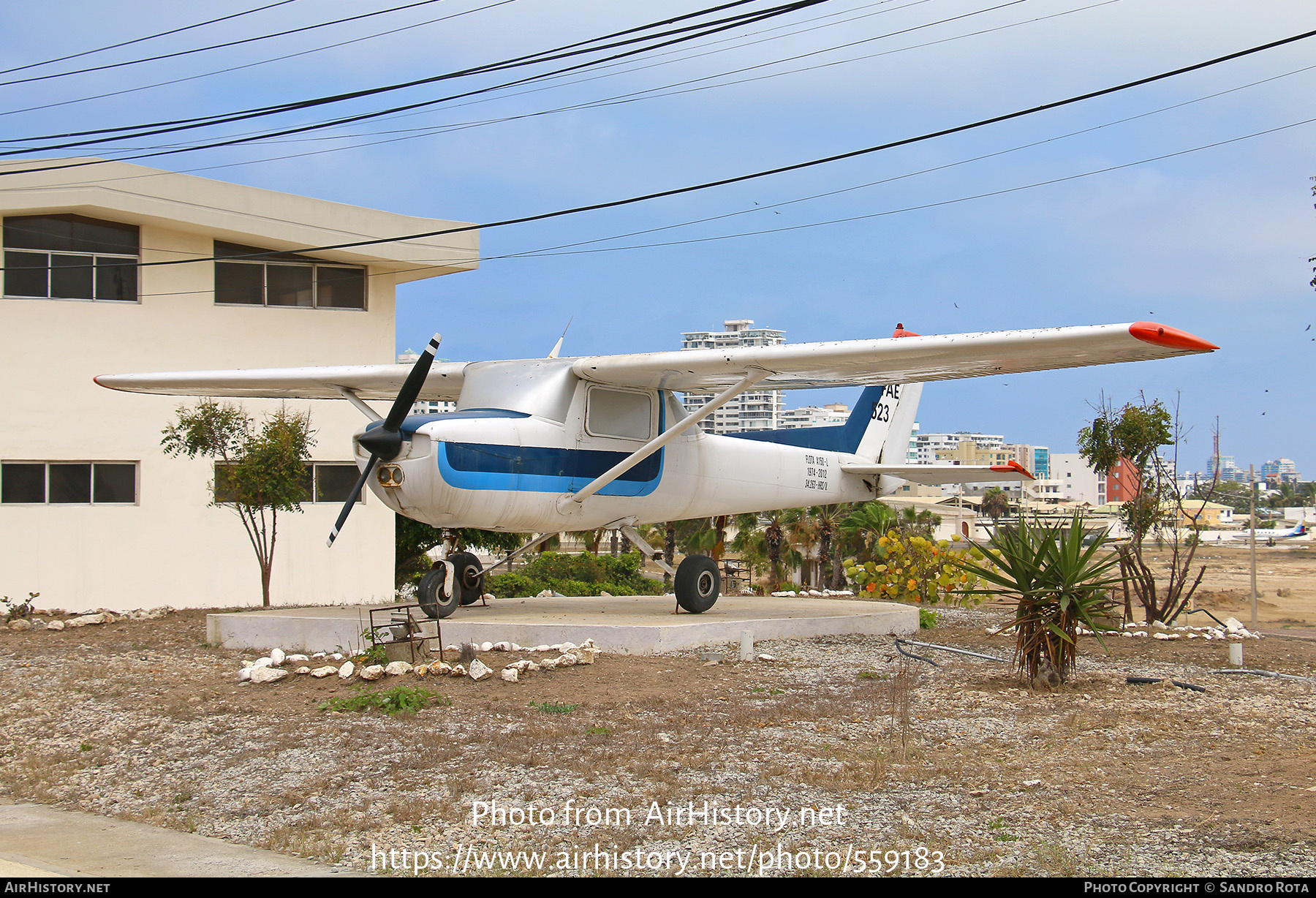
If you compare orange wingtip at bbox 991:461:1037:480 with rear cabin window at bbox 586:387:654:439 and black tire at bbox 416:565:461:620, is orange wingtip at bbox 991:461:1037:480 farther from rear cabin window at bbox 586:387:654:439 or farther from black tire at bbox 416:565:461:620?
black tire at bbox 416:565:461:620

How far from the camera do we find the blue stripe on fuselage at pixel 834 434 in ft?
54.1

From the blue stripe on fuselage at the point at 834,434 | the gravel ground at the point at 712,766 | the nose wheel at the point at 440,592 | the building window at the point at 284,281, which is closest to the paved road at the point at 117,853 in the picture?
the gravel ground at the point at 712,766

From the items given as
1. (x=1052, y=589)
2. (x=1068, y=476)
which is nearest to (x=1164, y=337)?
(x=1052, y=589)

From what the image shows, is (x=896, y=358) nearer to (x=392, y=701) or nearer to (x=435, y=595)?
(x=435, y=595)

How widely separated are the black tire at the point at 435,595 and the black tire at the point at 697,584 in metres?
2.92

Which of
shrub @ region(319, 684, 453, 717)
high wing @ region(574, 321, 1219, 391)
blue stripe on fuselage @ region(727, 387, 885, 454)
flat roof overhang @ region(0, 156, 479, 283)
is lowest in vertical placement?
shrub @ region(319, 684, 453, 717)

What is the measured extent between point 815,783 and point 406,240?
18.2 meters

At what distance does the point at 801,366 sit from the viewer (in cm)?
1204

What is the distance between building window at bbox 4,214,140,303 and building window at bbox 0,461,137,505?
3.17m

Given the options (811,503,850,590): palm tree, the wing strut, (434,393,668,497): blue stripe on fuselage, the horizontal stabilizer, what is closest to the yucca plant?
the wing strut

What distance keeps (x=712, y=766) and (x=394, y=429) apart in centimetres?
581

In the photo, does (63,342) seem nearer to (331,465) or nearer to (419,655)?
(331,465)

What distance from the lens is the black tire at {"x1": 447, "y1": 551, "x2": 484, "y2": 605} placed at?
13984 millimetres

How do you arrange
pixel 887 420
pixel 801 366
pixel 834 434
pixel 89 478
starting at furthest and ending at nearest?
pixel 89 478 < pixel 887 420 < pixel 834 434 < pixel 801 366
